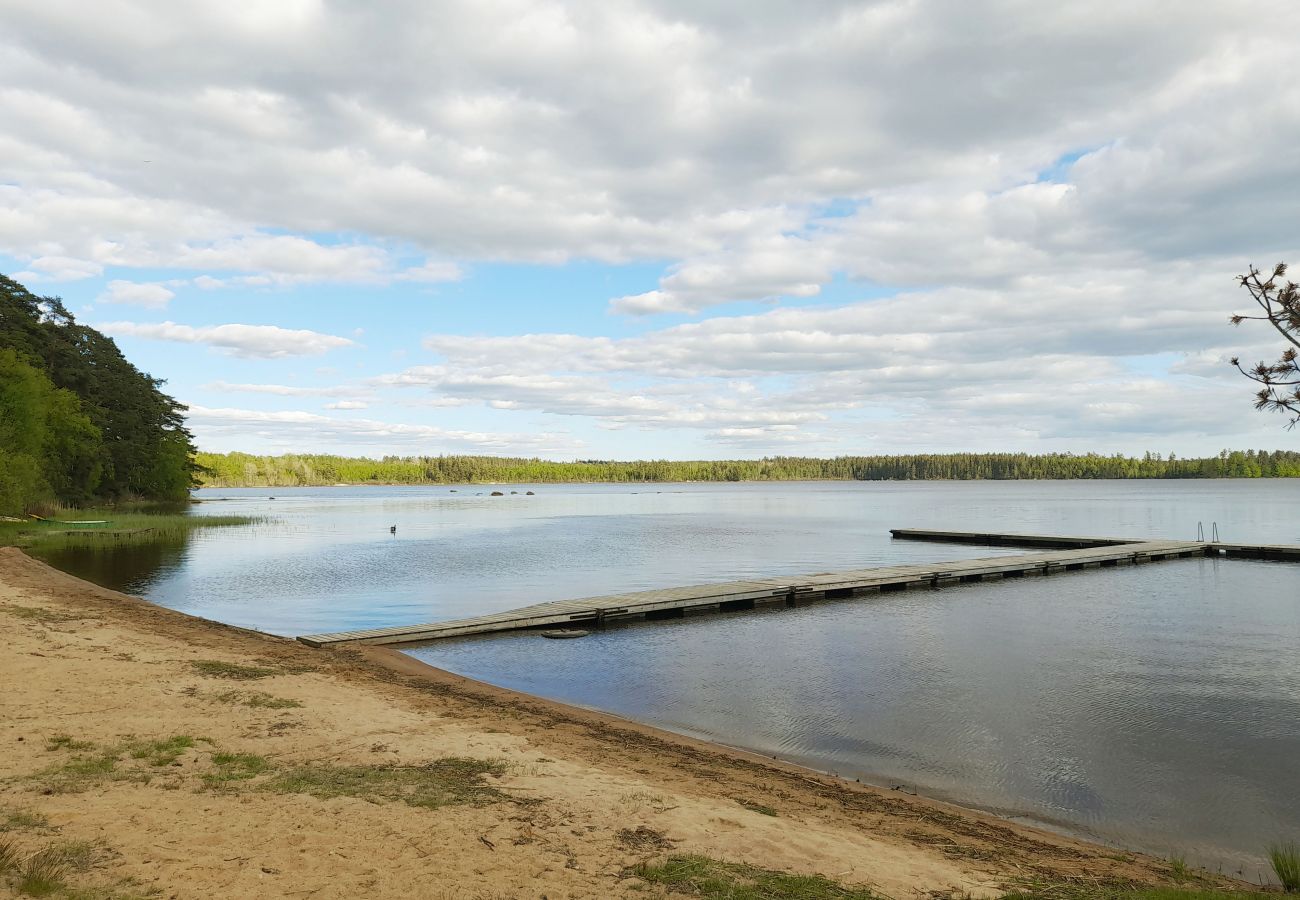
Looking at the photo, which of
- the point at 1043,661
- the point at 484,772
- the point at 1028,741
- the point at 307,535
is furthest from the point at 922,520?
the point at 484,772

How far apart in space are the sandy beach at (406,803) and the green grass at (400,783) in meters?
0.04

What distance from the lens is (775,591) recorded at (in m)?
26.8

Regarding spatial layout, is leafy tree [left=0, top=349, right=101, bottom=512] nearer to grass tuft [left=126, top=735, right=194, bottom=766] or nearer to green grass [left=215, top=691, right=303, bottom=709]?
green grass [left=215, top=691, right=303, bottom=709]

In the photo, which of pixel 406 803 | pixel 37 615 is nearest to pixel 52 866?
pixel 406 803

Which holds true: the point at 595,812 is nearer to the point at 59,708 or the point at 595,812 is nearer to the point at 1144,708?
the point at 59,708

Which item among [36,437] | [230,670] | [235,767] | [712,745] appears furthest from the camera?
[36,437]

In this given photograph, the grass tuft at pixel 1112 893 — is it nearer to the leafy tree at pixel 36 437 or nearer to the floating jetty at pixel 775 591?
the floating jetty at pixel 775 591

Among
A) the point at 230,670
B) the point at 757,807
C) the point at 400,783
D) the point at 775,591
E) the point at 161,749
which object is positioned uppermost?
the point at 161,749

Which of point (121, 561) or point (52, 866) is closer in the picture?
point (52, 866)

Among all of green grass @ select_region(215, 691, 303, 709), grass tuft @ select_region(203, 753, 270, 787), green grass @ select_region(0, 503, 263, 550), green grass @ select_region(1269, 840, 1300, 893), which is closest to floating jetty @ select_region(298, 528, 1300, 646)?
green grass @ select_region(215, 691, 303, 709)

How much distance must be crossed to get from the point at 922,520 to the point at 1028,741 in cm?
6952

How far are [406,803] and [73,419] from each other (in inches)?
2410

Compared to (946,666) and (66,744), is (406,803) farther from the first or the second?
(946,666)

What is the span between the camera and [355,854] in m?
6.36
